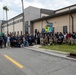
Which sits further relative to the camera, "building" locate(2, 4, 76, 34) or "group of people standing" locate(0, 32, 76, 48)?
"building" locate(2, 4, 76, 34)

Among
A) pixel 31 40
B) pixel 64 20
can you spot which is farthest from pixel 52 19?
pixel 31 40

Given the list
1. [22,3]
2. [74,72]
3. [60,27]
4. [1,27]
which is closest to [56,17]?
[60,27]

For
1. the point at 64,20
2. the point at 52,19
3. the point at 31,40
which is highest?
the point at 52,19

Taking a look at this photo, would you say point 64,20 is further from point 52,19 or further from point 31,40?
point 31,40

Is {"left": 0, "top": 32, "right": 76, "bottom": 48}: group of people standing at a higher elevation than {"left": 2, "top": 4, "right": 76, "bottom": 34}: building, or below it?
below

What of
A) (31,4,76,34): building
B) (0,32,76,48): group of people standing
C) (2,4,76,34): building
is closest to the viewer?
(0,32,76,48): group of people standing

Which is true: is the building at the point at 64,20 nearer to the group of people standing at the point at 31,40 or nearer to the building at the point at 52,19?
the building at the point at 52,19

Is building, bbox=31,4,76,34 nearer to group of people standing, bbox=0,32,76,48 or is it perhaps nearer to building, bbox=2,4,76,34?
building, bbox=2,4,76,34

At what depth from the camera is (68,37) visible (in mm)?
23641

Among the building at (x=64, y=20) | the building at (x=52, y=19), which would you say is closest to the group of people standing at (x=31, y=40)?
the building at (x=64, y=20)

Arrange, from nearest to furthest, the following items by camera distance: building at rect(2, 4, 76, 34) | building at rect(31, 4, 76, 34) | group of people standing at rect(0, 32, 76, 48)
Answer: group of people standing at rect(0, 32, 76, 48)
building at rect(31, 4, 76, 34)
building at rect(2, 4, 76, 34)

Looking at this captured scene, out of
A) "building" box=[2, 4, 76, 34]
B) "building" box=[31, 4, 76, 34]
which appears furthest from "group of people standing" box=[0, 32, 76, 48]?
"building" box=[2, 4, 76, 34]

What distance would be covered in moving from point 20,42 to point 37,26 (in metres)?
15.0

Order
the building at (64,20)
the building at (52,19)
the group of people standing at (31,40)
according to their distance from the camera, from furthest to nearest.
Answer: the building at (52,19) < the building at (64,20) < the group of people standing at (31,40)
